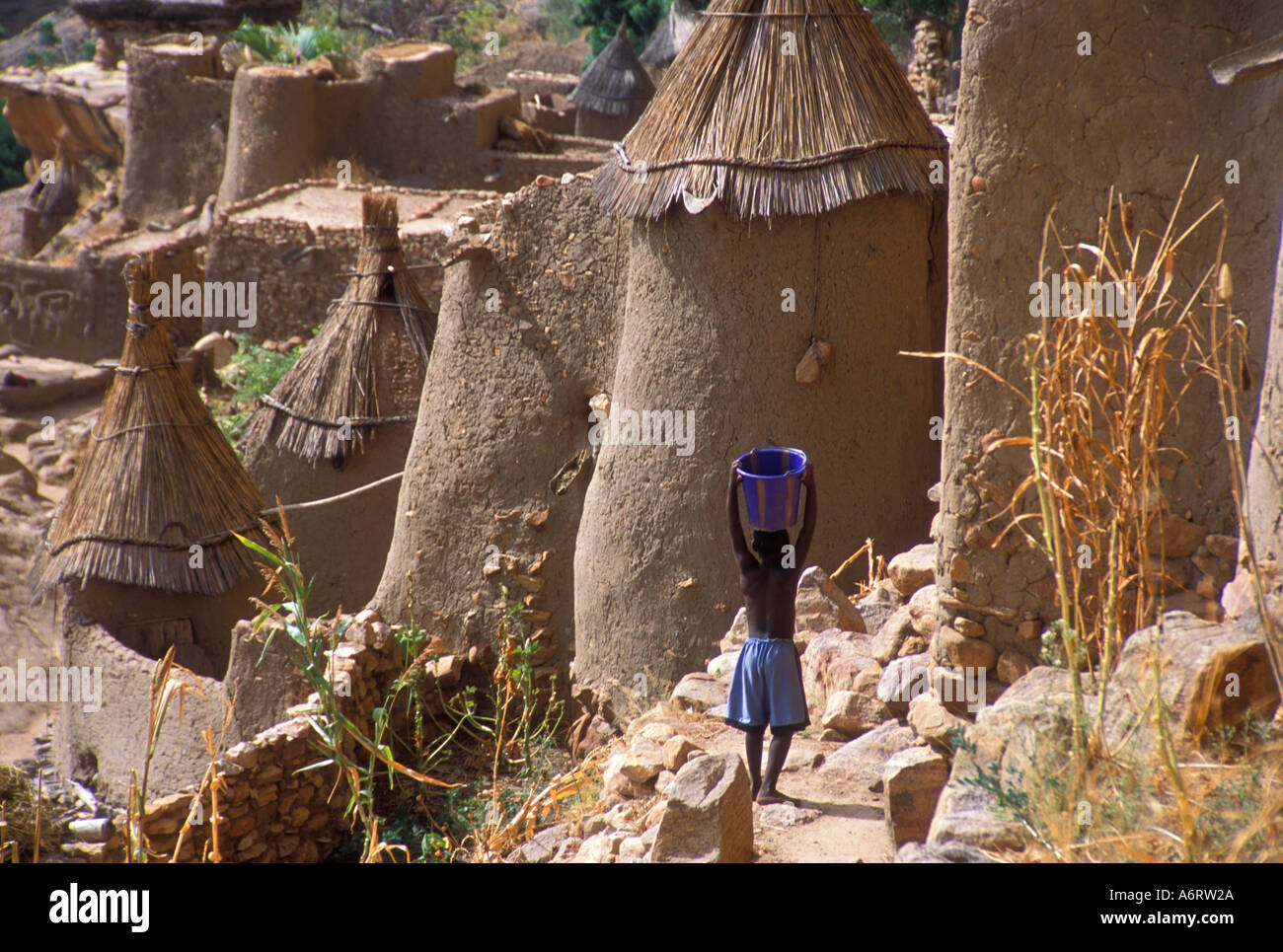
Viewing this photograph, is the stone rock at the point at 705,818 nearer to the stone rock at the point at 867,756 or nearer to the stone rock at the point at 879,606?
the stone rock at the point at 867,756

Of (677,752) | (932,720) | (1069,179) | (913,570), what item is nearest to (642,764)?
(677,752)

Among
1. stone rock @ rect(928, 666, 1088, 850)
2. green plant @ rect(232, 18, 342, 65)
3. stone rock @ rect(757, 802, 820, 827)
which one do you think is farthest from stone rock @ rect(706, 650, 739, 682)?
green plant @ rect(232, 18, 342, 65)

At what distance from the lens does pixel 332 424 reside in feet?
27.6

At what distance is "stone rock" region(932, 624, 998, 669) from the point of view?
3859mm

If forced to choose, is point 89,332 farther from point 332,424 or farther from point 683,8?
point 683,8

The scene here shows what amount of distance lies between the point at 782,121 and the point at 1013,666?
2594 millimetres

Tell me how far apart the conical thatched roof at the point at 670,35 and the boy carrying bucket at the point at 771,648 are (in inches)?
783

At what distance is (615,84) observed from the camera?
2094cm

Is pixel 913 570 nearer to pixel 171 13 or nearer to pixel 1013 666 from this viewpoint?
pixel 1013 666

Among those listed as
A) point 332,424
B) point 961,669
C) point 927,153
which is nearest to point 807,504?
point 961,669

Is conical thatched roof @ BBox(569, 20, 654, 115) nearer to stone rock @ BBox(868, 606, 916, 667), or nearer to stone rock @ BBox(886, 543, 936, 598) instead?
stone rock @ BBox(886, 543, 936, 598)

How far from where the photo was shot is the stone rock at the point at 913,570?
4.86 meters
